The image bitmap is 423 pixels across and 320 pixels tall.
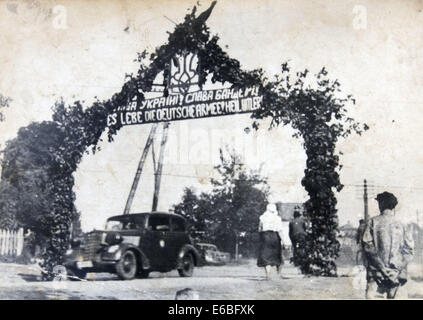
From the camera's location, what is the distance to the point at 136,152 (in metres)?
7.57

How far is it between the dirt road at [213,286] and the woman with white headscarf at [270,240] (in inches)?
5.9

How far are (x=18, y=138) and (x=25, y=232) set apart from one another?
1495 mm

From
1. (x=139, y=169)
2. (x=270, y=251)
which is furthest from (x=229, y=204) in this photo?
(x=139, y=169)

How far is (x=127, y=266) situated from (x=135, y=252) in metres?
0.23

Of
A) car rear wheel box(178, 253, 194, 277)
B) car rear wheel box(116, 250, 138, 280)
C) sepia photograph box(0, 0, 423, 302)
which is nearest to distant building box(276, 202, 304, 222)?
sepia photograph box(0, 0, 423, 302)

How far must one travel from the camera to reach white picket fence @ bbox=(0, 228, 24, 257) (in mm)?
7566

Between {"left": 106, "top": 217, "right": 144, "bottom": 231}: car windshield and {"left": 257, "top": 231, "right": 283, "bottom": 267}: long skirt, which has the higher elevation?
{"left": 106, "top": 217, "right": 144, "bottom": 231}: car windshield

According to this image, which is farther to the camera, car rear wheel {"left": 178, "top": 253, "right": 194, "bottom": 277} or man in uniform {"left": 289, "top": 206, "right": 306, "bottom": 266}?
car rear wheel {"left": 178, "top": 253, "right": 194, "bottom": 277}

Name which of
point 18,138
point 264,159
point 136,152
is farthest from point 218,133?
point 18,138

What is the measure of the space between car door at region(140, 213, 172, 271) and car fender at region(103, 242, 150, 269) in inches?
2.2

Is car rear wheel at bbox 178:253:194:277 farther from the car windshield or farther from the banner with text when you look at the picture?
Result: the banner with text

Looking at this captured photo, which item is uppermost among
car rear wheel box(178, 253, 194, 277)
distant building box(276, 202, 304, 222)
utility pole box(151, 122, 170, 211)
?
utility pole box(151, 122, 170, 211)

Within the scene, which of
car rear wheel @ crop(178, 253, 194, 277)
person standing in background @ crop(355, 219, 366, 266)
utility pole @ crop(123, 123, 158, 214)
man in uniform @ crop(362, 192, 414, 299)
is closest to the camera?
man in uniform @ crop(362, 192, 414, 299)

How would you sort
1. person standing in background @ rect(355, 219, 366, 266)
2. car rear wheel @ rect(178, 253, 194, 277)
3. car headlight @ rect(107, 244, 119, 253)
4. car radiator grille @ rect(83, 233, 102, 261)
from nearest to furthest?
person standing in background @ rect(355, 219, 366, 266)
car headlight @ rect(107, 244, 119, 253)
car radiator grille @ rect(83, 233, 102, 261)
car rear wheel @ rect(178, 253, 194, 277)
